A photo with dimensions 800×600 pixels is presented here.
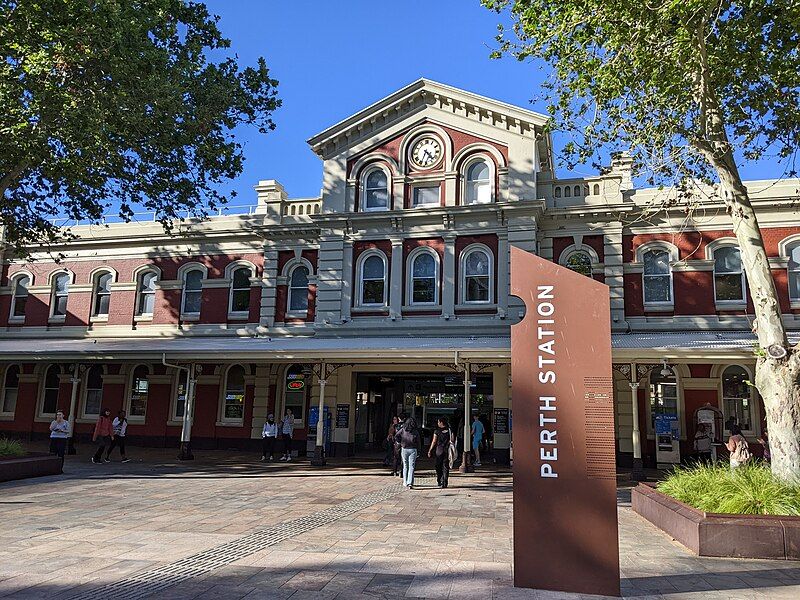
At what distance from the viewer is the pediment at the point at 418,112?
63.6ft

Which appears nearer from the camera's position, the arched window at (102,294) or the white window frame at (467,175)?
the white window frame at (467,175)

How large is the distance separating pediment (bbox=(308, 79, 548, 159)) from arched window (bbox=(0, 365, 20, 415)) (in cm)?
1573

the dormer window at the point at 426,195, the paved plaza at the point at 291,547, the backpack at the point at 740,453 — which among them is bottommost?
the paved plaza at the point at 291,547

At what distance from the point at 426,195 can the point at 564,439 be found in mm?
15270

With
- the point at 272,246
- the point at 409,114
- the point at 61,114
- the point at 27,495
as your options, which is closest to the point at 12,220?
the point at 61,114

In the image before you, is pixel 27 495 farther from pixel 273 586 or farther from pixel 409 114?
pixel 409 114

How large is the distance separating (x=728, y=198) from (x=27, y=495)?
13829 millimetres

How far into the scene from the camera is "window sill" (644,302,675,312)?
1839cm

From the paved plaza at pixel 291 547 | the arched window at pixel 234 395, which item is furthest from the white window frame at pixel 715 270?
the arched window at pixel 234 395

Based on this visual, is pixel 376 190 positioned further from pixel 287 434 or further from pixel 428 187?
pixel 287 434

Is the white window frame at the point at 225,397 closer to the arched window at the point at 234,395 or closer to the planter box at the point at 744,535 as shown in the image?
the arched window at the point at 234,395

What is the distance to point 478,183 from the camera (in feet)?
65.0

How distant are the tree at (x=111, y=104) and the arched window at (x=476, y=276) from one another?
771cm

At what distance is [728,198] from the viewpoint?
33.3 feet
